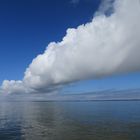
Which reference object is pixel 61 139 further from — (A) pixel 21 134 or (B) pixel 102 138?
(A) pixel 21 134

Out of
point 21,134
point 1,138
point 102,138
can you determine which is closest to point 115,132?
point 102,138

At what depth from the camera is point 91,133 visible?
73688 millimetres

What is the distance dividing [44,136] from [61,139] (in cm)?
766

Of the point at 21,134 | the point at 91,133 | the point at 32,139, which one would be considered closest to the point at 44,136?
the point at 32,139

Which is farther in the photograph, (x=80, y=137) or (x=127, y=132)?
(x=127, y=132)

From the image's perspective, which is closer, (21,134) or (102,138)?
(102,138)

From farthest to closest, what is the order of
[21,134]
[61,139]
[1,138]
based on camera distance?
[21,134], [1,138], [61,139]

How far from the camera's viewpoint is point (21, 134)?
2987 inches

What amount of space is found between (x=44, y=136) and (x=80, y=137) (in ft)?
35.8

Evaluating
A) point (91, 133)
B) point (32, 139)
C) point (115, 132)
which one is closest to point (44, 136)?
point (32, 139)

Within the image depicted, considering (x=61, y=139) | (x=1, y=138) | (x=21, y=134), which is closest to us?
(x=61, y=139)

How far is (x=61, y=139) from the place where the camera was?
65.2 m

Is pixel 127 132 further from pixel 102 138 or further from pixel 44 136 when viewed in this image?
pixel 44 136

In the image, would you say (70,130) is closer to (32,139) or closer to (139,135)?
(32,139)
